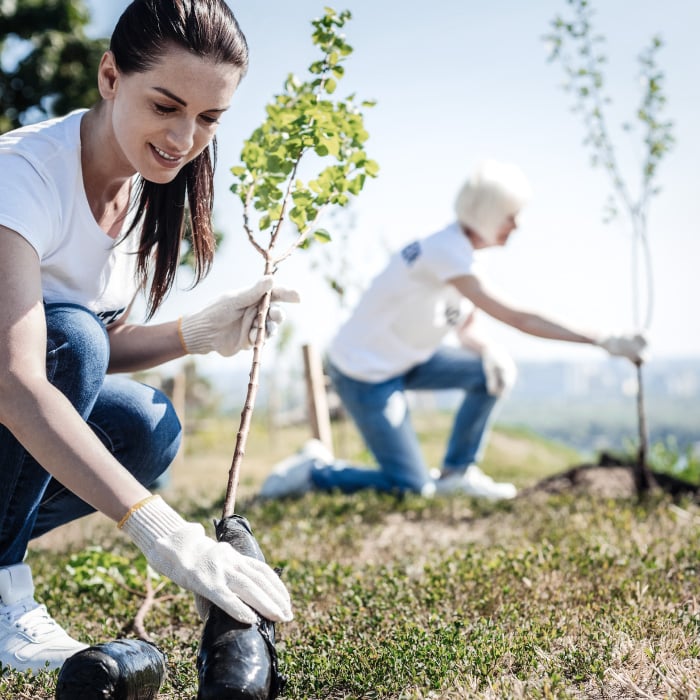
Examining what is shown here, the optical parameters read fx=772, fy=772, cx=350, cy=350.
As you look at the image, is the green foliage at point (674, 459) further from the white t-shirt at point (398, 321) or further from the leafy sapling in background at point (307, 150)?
the leafy sapling in background at point (307, 150)

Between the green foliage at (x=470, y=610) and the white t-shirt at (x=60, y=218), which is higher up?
the white t-shirt at (x=60, y=218)

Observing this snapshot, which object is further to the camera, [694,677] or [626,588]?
[626,588]

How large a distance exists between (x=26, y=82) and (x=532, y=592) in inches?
399

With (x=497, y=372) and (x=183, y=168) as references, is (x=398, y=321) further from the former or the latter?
(x=183, y=168)

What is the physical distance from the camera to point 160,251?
2.41 m

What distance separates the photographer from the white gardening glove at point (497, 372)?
5.05 meters

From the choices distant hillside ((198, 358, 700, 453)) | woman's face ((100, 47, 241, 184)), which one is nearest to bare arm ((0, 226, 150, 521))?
woman's face ((100, 47, 241, 184))

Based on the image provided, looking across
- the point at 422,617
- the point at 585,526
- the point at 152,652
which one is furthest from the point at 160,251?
the point at 585,526

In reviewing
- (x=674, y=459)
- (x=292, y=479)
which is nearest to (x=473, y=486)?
(x=292, y=479)

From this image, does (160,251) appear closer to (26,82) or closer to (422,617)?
(422,617)

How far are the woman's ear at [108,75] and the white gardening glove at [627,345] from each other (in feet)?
10.3

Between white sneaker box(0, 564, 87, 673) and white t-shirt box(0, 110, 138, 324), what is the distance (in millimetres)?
791

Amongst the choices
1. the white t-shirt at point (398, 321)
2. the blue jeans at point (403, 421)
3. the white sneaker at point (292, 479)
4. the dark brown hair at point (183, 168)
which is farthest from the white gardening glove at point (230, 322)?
the white sneaker at point (292, 479)

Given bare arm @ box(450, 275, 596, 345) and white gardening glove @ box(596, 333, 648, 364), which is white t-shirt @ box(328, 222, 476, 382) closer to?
bare arm @ box(450, 275, 596, 345)
